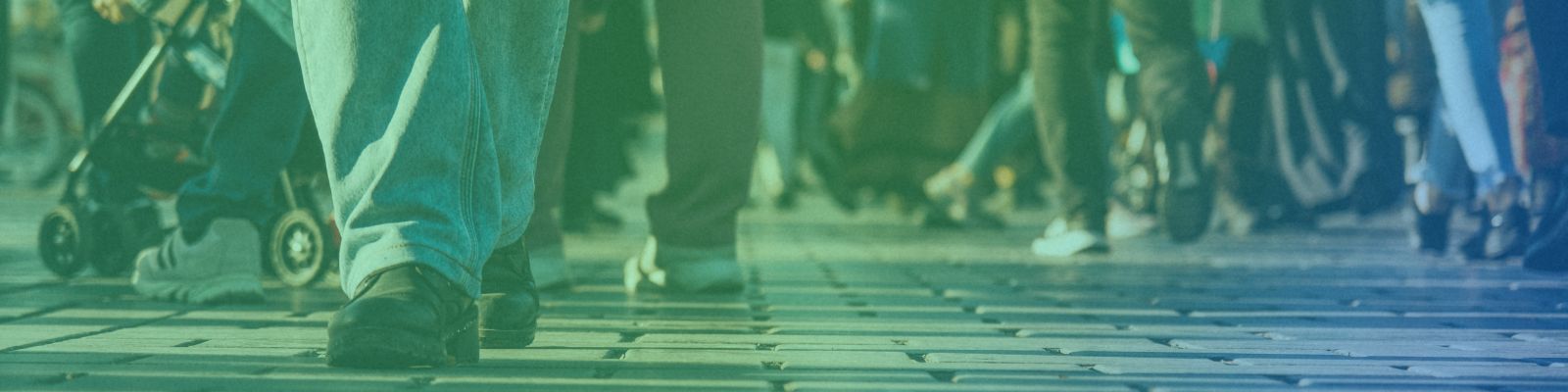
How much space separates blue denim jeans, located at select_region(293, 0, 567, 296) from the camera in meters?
2.70

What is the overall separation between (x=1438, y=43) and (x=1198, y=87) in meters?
0.98

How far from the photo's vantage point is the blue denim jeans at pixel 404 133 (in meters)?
2.70

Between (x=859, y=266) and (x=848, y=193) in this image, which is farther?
(x=848, y=193)

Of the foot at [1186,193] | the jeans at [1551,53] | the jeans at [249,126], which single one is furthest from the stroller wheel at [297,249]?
the jeans at [1551,53]

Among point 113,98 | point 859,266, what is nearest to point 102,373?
point 113,98

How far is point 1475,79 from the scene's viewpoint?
550cm

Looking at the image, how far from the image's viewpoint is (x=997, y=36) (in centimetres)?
963

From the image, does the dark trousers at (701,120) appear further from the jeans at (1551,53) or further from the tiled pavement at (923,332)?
the jeans at (1551,53)

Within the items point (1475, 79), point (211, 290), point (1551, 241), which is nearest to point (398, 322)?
point (211, 290)

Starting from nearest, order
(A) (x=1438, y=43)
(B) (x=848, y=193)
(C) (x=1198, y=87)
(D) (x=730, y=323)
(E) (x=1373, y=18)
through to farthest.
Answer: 1. (D) (x=730, y=323)
2. (A) (x=1438, y=43)
3. (C) (x=1198, y=87)
4. (E) (x=1373, y=18)
5. (B) (x=848, y=193)

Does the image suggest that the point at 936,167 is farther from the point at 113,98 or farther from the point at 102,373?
the point at 102,373

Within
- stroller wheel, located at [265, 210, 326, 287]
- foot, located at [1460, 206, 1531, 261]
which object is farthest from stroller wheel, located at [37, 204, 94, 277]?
foot, located at [1460, 206, 1531, 261]

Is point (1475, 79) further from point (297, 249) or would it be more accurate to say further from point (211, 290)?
point (211, 290)

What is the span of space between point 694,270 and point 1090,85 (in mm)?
2404
